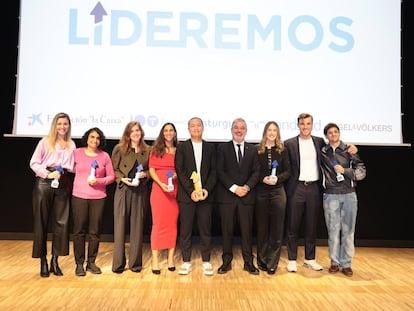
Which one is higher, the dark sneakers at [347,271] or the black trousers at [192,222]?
the black trousers at [192,222]

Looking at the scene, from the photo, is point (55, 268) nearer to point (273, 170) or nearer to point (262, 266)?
point (262, 266)

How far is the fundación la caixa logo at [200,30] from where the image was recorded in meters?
4.40

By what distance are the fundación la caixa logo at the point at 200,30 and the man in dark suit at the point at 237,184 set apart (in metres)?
1.36

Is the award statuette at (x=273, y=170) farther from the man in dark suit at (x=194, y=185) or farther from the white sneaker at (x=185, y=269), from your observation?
the white sneaker at (x=185, y=269)

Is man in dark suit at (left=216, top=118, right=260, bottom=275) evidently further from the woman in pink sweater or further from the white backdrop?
the woman in pink sweater

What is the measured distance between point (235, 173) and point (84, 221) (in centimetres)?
148

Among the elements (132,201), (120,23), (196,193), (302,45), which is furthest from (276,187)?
(120,23)

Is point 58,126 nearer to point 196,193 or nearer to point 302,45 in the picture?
point 196,193

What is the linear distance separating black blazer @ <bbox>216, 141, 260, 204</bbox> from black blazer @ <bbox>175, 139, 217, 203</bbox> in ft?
0.27

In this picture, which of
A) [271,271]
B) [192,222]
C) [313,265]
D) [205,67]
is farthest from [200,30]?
[313,265]

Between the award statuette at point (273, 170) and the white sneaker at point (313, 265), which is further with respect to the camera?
the white sneaker at point (313, 265)

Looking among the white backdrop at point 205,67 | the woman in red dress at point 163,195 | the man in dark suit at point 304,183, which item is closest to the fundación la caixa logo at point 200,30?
the white backdrop at point 205,67

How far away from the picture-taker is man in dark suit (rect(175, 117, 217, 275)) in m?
3.54

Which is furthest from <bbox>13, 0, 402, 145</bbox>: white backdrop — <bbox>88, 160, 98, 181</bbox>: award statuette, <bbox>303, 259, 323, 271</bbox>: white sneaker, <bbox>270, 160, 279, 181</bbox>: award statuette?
<bbox>303, 259, 323, 271</bbox>: white sneaker
